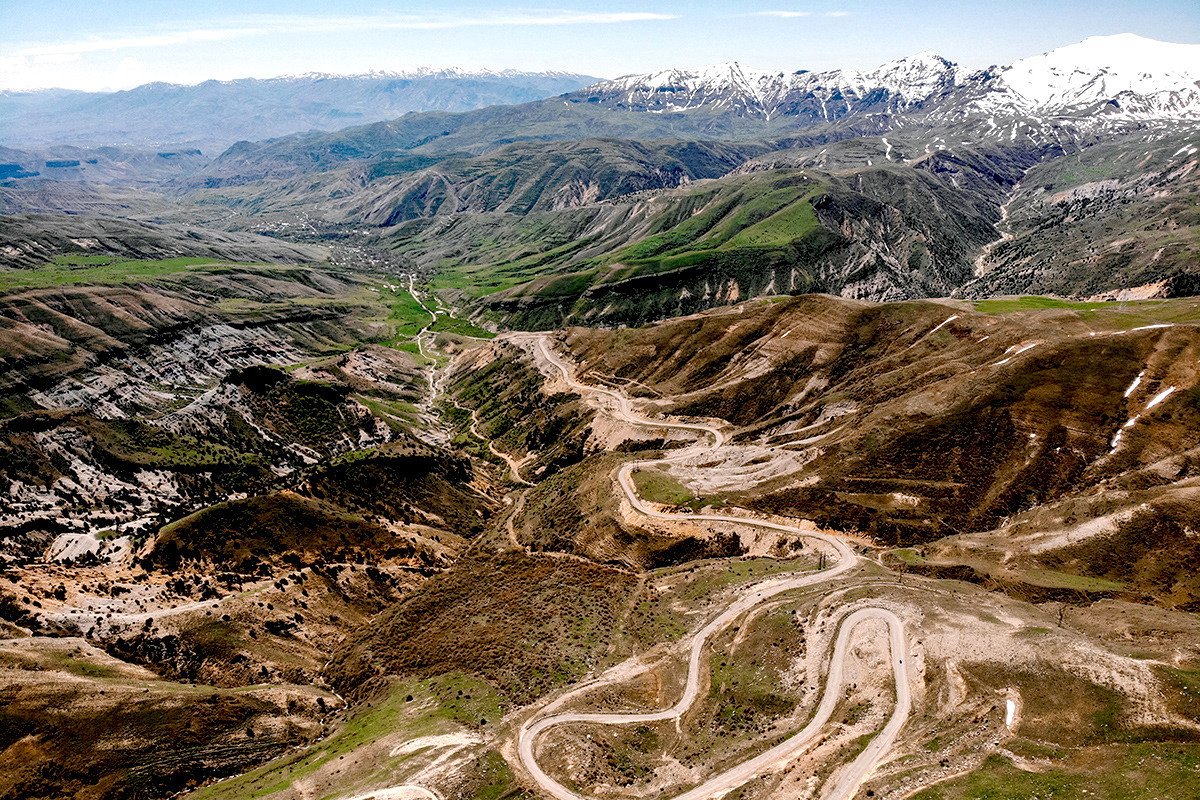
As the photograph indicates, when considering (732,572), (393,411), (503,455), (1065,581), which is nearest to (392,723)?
(732,572)

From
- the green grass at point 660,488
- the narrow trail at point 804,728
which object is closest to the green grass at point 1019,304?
the green grass at point 660,488

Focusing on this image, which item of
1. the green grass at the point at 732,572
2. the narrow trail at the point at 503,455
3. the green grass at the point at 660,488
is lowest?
the narrow trail at the point at 503,455

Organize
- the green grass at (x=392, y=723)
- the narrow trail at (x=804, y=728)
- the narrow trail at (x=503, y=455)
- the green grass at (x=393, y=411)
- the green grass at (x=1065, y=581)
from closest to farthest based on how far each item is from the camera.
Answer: the narrow trail at (x=804, y=728), the green grass at (x=392, y=723), the green grass at (x=1065, y=581), the narrow trail at (x=503, y=455), the green grass at (x=393, y=411)

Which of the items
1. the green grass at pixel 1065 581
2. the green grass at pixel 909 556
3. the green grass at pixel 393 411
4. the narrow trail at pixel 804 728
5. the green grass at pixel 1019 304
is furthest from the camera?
the green grass at pixel 1019 304

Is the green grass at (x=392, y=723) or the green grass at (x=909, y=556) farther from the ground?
the green grass at (x=909, y=556)

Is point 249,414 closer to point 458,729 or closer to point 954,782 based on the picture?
point 458,729

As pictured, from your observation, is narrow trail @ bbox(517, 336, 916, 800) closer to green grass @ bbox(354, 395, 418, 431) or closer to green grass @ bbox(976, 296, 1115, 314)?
green grass @ bbox(354, 395, 418, 431)

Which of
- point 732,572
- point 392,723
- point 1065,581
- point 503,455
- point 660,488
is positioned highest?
point 1065,581

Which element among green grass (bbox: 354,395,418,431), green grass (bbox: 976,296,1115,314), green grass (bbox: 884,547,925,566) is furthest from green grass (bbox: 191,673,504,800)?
green grass (bbox: 976,296,1115,314)

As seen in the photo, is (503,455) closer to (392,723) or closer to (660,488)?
(660,488)

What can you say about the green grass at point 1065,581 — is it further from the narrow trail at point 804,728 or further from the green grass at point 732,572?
the green grass at point 732,572

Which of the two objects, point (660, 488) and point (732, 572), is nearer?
point (732, 572)
